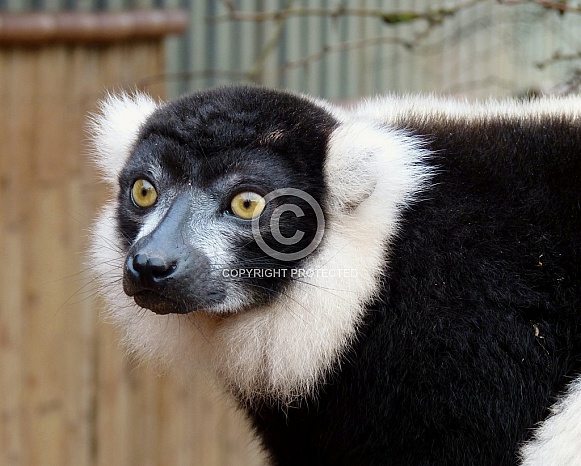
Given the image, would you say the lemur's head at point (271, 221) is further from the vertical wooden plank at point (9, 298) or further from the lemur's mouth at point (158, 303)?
the vertical wooden plank at point (9, 298)

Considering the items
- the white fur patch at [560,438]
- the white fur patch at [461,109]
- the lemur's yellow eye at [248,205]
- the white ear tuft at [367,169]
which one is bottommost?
the white fur patch at [560,438]

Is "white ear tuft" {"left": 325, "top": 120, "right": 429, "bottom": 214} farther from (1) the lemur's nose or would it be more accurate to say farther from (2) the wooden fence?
(2) the wooden fence

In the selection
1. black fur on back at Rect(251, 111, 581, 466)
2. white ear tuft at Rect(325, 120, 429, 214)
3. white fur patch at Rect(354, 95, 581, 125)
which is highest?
white fur patch at Rect(354, 95, 581, 125)

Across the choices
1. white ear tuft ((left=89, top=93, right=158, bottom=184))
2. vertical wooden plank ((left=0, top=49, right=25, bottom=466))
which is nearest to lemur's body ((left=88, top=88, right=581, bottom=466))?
white ear tuft ((left=89, top=93, right=158, bottom=184))

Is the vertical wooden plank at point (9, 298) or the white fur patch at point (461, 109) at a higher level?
the white fur patch at point (461, 109)

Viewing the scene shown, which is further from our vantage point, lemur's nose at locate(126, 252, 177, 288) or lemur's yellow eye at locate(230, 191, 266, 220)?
lemur's yellow eye at locate(230, 191, 266, 220)

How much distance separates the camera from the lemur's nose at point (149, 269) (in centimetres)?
333

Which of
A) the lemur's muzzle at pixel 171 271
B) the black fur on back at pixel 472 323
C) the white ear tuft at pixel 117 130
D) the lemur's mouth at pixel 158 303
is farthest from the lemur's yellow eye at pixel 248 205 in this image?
the white ear tuft at pixel 117 130

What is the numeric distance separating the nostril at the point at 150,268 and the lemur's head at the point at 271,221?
0.30 ft

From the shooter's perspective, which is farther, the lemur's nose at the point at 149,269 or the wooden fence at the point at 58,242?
the wooden fence at the point at 58,242

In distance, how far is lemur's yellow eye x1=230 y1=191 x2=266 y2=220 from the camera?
3.60 meters

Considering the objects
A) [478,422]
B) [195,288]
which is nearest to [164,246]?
[195,288]

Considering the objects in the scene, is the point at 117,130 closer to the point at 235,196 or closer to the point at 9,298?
the point at 235,196

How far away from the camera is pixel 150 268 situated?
3.33 m
